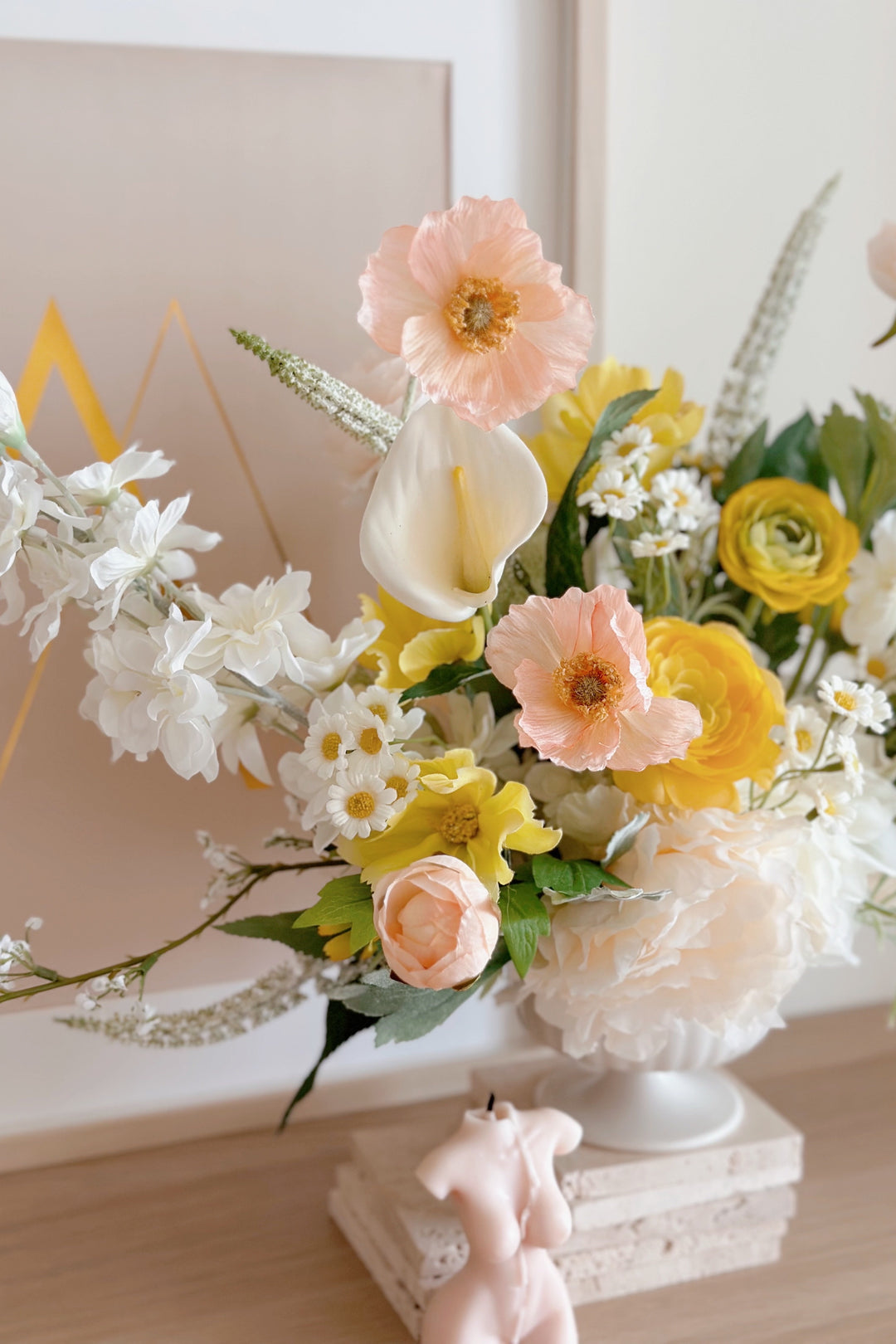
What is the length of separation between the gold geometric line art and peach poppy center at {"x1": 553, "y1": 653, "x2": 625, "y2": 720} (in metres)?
0.34

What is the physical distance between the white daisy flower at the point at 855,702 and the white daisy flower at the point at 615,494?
0.13 m

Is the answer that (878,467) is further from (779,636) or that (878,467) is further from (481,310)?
(481,310)

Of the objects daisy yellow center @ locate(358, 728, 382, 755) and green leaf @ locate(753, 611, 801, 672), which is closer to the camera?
daisy yellow center @ locate(358, 728, 382, 755)

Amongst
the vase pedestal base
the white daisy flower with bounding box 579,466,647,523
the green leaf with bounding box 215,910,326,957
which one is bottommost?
the vase pedestal base

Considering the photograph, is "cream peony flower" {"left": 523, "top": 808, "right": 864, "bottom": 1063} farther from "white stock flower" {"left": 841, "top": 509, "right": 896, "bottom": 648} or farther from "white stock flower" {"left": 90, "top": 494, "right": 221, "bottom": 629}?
"white stock flower" {"left": 90, "top": 494, "right": 221, "bottom": 629}

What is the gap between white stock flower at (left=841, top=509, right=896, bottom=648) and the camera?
0.71m

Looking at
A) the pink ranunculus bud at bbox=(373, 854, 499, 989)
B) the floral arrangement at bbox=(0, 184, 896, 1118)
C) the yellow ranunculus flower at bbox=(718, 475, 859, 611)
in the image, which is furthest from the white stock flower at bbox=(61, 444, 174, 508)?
the yellow ranunculus flower at bbox=(718, 475, 859, 611)

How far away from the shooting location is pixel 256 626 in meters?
0.54

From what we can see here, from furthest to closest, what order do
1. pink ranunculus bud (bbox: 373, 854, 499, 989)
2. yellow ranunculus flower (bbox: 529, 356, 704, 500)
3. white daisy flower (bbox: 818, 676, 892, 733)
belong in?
1. yellow ranunculus flower (bbox: 529, 356, 704, 500)
2. white daisy flower (bbox: 818, 676, 892, 733)
3. pink ranunculus bud (bbox: 373, 854, 499, 989)

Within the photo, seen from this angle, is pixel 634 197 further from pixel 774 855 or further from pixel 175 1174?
pixel 175 1174

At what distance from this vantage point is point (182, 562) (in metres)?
0.58

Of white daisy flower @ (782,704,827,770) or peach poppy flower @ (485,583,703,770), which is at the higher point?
peach poppy flower @ (485,583,703,770)

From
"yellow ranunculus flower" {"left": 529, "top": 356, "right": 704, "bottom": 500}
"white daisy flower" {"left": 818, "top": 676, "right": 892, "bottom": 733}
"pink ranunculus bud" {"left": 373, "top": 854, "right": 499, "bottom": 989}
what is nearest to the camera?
"pink ranunculus bud" {"left": 373, "top": 854, "right": 499, "bottom": 989}

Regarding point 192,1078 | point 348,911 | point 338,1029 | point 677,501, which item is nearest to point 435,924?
point 348,911
